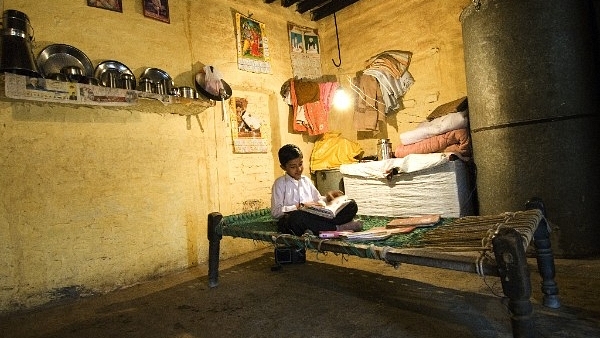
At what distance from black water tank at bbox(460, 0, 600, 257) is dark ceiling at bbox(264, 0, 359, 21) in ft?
11.1

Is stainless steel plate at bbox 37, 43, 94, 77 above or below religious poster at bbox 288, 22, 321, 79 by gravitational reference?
below

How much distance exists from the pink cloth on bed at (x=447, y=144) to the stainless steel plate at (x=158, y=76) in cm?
345

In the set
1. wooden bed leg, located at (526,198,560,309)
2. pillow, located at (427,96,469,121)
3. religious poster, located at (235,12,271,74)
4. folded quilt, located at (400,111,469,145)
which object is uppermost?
religious poster, located at (235,12,271,74)

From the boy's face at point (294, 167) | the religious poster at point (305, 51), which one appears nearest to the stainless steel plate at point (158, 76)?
the boy's face at point (294, 167)

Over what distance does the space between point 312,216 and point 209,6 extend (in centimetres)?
416

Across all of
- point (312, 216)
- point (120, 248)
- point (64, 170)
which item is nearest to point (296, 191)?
point (312, 216)

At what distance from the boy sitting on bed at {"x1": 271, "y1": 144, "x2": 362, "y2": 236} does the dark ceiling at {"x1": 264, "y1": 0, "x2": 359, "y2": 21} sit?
390 cm

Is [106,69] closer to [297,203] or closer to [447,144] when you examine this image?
[297,203]

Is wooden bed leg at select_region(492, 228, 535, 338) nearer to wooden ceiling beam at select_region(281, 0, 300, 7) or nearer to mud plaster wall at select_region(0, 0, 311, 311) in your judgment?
mud plaster wall at select_region(0, 0, 311, 311)

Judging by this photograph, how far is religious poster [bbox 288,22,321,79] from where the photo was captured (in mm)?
6473

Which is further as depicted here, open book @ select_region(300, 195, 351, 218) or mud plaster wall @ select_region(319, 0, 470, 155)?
mud plaster wall @ select_region(319, 0, 470, 155)

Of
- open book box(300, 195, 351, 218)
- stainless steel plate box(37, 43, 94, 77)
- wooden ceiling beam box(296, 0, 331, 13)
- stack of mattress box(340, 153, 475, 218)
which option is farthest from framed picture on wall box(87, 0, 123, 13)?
stack of mattress box(340, 153, 475, 218)

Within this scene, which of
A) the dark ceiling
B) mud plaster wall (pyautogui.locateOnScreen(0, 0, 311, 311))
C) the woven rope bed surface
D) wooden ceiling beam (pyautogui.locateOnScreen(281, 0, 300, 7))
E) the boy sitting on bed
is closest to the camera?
the woven rope bed surface

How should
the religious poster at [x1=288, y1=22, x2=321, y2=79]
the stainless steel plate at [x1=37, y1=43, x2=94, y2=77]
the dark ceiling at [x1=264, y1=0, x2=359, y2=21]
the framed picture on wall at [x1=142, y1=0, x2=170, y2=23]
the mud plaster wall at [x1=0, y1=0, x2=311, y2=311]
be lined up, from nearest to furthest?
1. the mud plaster wall at [x1=0, y1=0, x2=311, y2=311]
2. the stainless steel plate at [x1=37, y1=43, x2=94, y2=77]
3. the framed picture on wall at [x1=142, y1=0, x2=170, y2=23]
4. the dark ceiling at [x1=264, y1=0, x2=359, y2=21]
5. the religious poster at [x1=288, y1=22, x2=321, y2=79]
